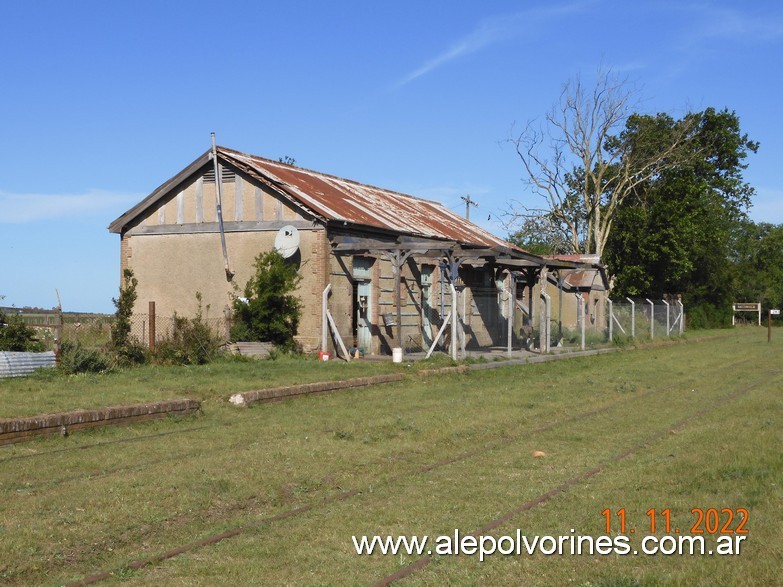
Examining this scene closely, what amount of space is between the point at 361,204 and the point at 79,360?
14.1 meters

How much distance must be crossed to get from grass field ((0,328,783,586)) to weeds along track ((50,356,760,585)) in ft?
0.09

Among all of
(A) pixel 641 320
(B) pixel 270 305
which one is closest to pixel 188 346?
(B) pixel 270 305

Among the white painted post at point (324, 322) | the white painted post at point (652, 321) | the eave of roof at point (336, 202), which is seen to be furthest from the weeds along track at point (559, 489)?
the white painted post at point (652, 321)

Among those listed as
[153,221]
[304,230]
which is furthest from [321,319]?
[153,221]

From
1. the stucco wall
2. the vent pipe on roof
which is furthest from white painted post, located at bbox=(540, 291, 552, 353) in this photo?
the vent pipe on roof

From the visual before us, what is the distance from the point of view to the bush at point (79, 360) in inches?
728

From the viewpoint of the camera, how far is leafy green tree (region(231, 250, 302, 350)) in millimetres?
24844

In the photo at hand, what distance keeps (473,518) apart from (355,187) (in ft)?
90.0

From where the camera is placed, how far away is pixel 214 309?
26.6 meters

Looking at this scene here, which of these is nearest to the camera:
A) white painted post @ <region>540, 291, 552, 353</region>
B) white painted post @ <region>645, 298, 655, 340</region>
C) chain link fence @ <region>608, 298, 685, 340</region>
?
white painted post @ <region>540, 291, 552, 353</region>

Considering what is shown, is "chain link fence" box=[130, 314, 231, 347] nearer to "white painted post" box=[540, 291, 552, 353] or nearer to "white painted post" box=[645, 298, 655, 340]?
"white painted post" box=[540, 291, 552, 353]

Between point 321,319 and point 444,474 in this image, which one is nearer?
point 444,474

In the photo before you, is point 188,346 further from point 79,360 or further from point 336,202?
point 336,202

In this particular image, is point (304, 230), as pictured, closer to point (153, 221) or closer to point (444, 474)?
point (153, 221)
